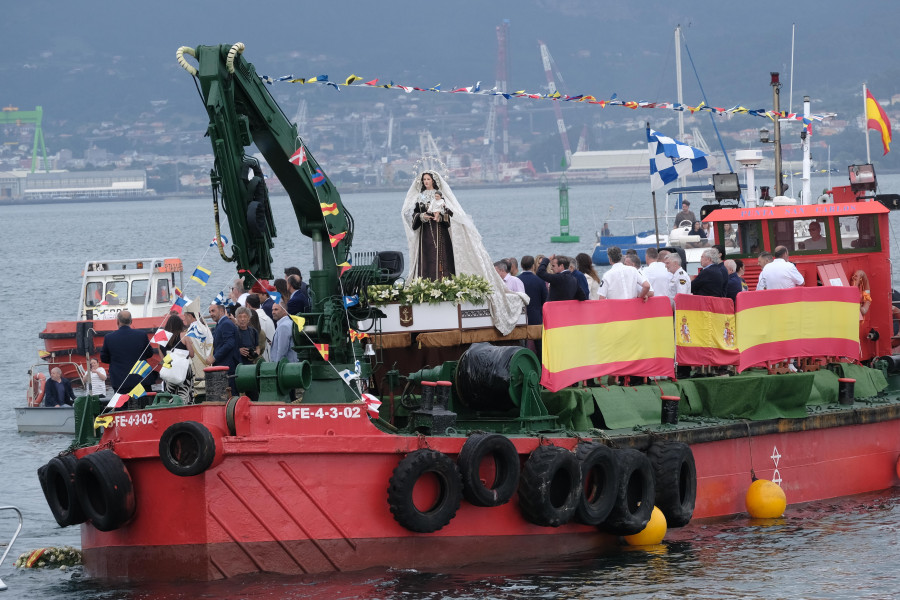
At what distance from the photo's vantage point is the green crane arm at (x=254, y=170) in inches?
546

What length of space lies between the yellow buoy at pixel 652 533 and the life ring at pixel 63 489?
18.2ft

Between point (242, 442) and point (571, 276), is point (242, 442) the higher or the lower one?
the lower one

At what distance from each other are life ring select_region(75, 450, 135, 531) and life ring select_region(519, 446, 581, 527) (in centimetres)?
360

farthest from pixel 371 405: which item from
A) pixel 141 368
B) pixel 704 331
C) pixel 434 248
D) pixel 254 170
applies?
pixel 704 331

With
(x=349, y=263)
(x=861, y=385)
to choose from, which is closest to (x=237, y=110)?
(x=349, y=263)

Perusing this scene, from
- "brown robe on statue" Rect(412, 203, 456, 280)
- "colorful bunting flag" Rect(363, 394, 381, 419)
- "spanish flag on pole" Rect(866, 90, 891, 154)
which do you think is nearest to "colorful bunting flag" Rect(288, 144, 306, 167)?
"brown robe on statue" Rect(412, 203, 456, 280)

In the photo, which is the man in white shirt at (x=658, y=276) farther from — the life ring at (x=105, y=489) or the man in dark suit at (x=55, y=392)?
the man in dark suit at (x=55, y=392)

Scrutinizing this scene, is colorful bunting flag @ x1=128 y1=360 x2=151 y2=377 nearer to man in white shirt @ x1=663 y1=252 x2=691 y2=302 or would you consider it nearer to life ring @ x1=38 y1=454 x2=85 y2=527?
life ring @ x1=38 y1=454 x2=85 y2=527

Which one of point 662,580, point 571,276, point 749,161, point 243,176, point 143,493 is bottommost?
point 662,580

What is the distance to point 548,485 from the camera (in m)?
13.6

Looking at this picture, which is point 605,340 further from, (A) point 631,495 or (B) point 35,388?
(B) point 35,388

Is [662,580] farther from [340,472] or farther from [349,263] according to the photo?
[349,263]

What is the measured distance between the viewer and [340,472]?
12.7 m

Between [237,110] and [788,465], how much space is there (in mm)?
7822
